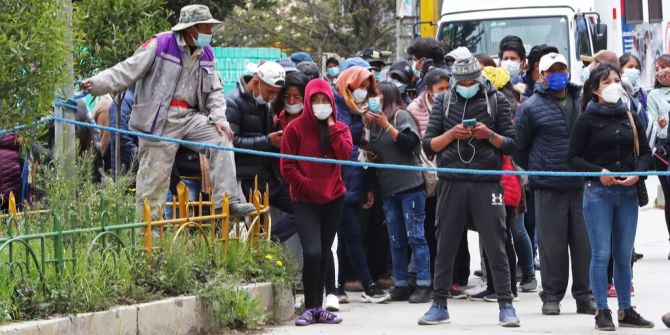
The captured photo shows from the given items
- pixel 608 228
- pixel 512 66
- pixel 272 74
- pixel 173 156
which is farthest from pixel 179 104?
pixel 512 66

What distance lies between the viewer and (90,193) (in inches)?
346

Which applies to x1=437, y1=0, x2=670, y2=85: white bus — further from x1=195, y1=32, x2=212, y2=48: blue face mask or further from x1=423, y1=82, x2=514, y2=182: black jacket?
x1=195, y1=32, x2=212, y2=48: blue face mask

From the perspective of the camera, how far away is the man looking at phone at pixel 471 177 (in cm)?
927

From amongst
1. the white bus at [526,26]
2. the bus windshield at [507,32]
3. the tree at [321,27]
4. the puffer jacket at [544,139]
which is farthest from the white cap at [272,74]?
the tree at [321,27]

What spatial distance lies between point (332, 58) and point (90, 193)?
23.7 feet

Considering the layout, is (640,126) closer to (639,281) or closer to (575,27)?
(639,281)

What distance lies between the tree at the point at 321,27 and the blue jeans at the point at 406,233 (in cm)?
2887

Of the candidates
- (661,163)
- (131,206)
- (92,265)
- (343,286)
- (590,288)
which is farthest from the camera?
(661,163)

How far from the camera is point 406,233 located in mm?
10789

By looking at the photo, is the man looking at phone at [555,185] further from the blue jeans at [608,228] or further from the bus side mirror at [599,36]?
the bus side mirror at [599,36]

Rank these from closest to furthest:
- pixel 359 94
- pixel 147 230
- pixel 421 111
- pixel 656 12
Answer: pixel 147 230 → pixel 359 94 → pixel 421 111 → pixel 656 12

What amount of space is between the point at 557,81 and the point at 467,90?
0.90m

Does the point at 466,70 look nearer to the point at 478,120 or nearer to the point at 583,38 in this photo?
the point at 478,120

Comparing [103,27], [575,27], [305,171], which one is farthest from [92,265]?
[575,27]
